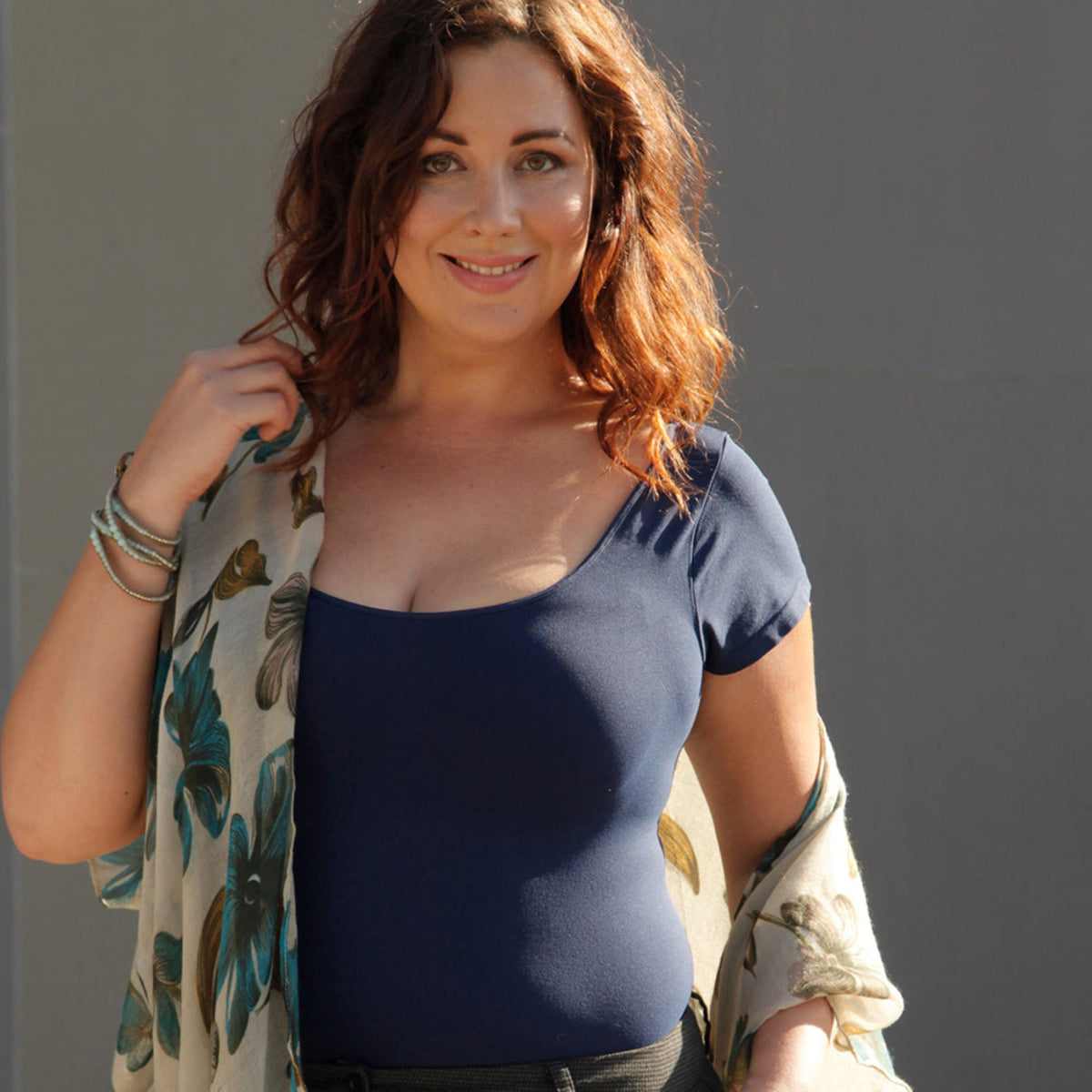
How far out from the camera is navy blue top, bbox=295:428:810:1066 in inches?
58.3

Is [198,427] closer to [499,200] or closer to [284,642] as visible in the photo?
[284,642]

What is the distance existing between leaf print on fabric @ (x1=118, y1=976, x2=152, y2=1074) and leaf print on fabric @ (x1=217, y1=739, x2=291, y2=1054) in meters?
0.22

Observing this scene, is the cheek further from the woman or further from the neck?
the neck

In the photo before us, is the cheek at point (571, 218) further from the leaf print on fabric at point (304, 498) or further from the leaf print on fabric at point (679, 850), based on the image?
the leaf print on fabric at point (679, 850)

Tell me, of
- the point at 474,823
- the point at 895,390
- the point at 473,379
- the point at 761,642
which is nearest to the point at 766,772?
the point at 761,642

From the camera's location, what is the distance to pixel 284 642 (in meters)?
1.52

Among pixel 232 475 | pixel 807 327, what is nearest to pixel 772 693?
pixel 232 475

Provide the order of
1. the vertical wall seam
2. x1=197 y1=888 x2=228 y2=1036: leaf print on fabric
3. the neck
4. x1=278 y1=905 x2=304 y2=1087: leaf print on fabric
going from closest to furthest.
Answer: x1=278 y1=905 x2=304 y2=1087: leaf print on fabric < x1=197 y1=888 x2=228 y2=1036: leaf print on fabric < the neck < the vertical wall seam

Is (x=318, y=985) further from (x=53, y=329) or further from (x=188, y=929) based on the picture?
(x=53, y=329)

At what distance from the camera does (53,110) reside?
266 centimetres

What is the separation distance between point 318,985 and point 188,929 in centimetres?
17

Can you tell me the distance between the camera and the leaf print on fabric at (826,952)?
1655mm

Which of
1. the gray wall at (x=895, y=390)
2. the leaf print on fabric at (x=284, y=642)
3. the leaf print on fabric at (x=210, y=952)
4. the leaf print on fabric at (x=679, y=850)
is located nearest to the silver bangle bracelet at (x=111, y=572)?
the leaf print on fabric at (x=284, y=642)

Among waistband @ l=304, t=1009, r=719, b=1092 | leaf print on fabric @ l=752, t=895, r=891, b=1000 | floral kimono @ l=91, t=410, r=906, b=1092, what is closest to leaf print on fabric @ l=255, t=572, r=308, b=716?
floral kimono @ l=91, t=410, r=906, b=1092
